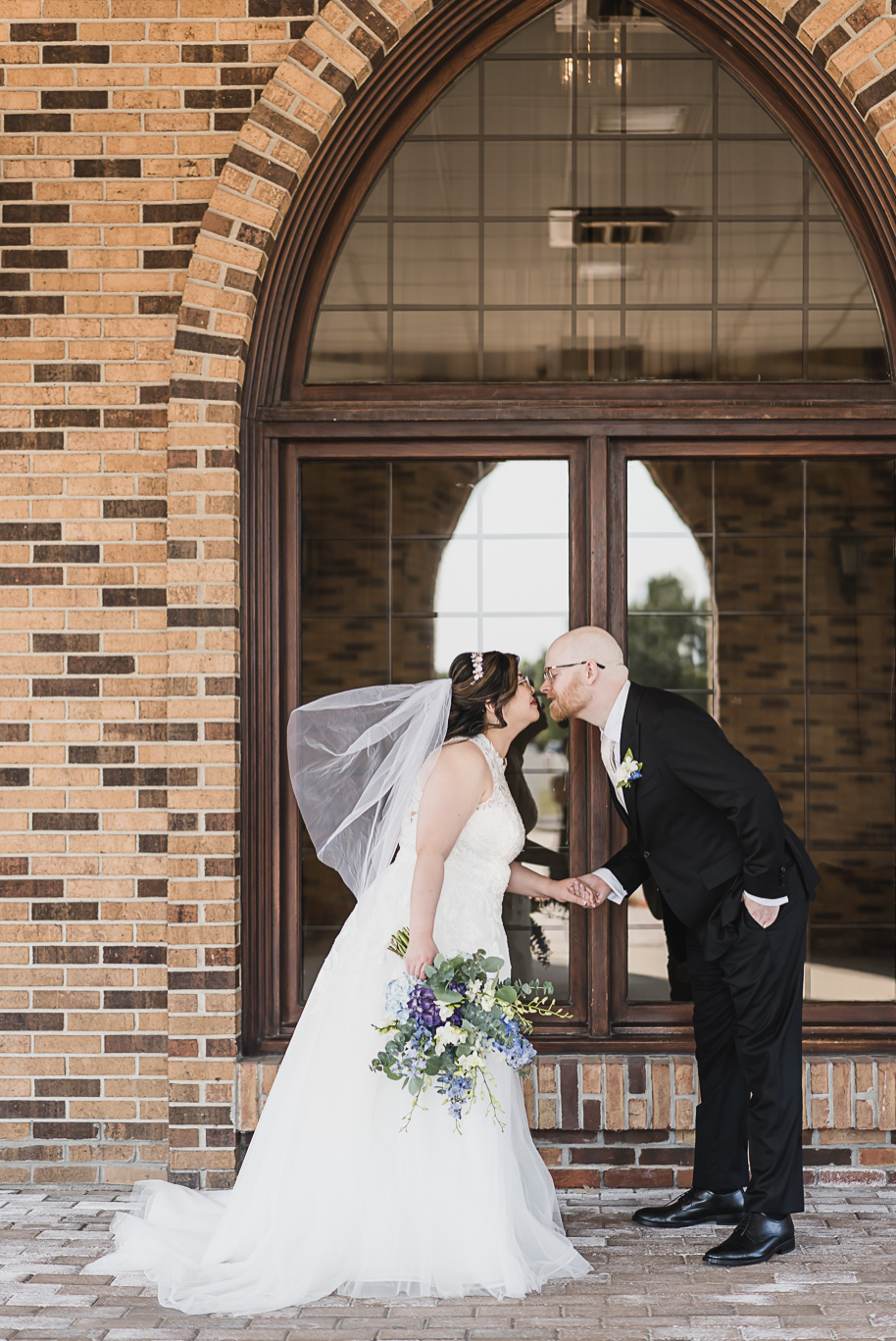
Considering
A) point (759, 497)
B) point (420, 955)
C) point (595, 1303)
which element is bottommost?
point (595, 1303)

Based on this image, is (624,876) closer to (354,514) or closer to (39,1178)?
(354,514)

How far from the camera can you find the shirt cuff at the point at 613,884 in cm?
397

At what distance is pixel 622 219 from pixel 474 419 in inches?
35.4

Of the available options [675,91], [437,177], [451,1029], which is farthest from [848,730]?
[437,177]

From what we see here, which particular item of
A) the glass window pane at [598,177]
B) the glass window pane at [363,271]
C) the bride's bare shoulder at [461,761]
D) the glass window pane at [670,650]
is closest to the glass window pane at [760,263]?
the glass window pane at [598,177]

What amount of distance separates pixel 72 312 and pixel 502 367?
1511 millimetres

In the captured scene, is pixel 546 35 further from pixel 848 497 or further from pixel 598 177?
pixel 848 497

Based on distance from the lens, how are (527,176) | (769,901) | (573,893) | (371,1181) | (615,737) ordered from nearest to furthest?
(371,1181) < (769,901) < (615,737) < (573,893) < (527,176)

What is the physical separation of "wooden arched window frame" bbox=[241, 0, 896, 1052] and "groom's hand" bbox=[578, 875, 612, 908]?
0.23 meters

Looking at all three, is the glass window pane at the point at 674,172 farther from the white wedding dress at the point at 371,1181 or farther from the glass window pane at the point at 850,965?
the glass window pane at the point at 850,965

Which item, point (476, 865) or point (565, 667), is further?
point (565, 667)

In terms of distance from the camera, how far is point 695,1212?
3777 mm

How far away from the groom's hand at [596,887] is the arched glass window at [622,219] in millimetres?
1746

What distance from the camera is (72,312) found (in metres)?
4.13
